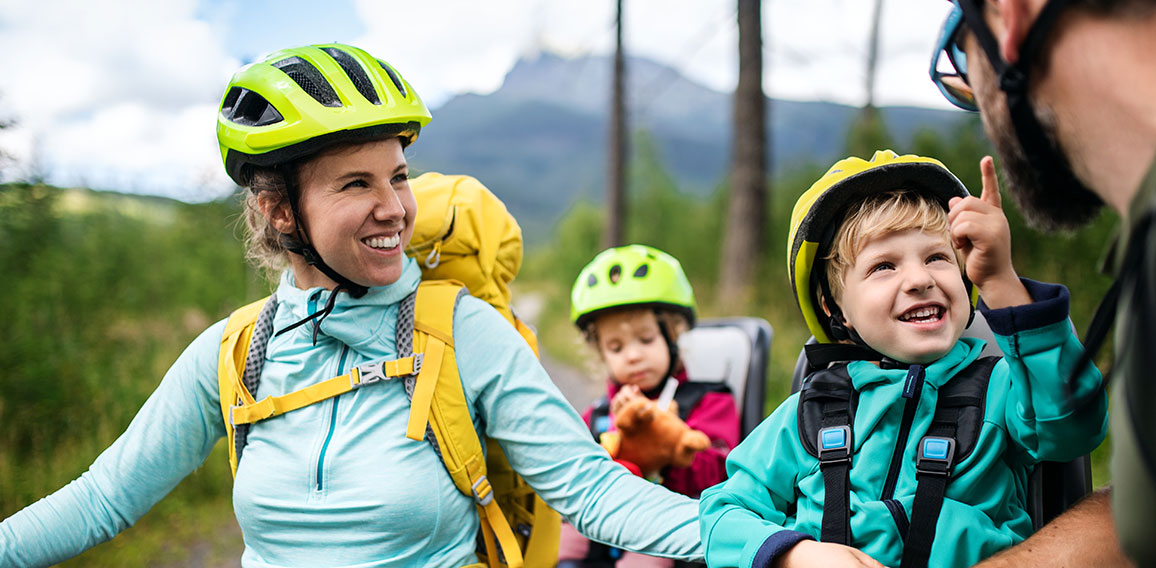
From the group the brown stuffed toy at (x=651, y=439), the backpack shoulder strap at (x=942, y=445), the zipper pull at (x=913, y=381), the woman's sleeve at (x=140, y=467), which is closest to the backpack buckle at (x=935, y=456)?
the backpack shoulder strap at (x=942, y=445)

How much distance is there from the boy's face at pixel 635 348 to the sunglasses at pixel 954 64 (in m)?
2.08

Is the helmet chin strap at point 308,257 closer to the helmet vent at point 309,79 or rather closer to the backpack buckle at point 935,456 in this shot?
the helmet vent at point 309,79

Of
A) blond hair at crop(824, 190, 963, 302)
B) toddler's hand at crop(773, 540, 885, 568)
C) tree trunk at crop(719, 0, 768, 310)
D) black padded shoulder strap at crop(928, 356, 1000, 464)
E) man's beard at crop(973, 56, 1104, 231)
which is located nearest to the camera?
man's beard at crop(973, 56, 1104, 231)

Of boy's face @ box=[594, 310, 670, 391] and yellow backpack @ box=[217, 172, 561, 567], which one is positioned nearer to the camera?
yellow backpack @ box=[217, 172, 561, 567]

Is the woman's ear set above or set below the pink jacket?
above

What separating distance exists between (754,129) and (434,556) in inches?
337

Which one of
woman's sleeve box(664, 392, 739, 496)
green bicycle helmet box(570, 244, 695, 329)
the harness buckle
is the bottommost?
woman's sleeve box(664, 392, 739, 496)

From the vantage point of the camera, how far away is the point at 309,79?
7.35 ft

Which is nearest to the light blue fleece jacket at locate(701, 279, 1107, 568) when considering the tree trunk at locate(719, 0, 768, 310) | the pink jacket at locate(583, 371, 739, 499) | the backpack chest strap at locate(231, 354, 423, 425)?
the backpack chest strap at locate(231, 354, 423, 425)

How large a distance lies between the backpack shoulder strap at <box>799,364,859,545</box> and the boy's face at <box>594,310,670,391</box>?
1.52 m

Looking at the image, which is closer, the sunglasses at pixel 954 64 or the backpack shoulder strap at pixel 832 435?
the sunglasses at pixel 954 64

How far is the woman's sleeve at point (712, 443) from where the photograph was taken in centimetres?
311

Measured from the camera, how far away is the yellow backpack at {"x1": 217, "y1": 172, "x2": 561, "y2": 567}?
2.13 m

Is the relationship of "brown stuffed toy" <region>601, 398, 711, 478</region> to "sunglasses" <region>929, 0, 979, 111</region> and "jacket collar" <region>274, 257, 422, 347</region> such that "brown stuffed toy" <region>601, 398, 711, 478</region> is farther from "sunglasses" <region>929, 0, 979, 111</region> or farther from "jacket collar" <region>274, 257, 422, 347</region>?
"sunglasses" <region>929, 0, 979, 111</region>
